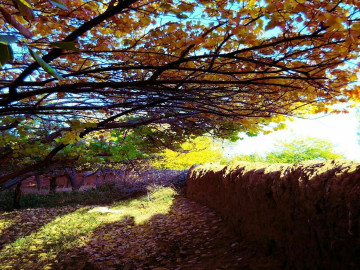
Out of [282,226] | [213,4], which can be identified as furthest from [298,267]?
[213,4]

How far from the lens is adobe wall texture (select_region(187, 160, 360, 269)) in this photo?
2209 mm

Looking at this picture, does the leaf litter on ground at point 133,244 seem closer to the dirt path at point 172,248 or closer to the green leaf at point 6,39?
the dirt path at point 172,248

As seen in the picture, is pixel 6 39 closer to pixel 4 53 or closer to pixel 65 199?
pixel 4 53

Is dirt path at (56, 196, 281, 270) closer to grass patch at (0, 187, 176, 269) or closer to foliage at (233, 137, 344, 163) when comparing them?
grass patch at (0, 187, 176, 269)

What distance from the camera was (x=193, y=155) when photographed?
16.1m

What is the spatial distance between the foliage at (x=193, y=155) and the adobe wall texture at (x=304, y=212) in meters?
10.8

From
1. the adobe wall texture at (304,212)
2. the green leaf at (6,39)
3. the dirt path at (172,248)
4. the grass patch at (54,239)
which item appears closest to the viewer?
the green leaf at (6,39)

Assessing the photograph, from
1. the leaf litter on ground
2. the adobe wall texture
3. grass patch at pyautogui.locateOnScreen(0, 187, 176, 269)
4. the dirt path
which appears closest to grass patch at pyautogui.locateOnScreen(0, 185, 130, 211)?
grass patch at pyautogui.locateOnScreen(0, 187, 176, 269)

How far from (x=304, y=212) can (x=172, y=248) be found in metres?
3.37

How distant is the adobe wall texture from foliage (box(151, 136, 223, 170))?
10.8 meters

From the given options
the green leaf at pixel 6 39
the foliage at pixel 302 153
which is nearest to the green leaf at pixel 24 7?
the green leaf at pixel 6 39

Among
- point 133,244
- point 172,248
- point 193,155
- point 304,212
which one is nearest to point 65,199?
point 193,155

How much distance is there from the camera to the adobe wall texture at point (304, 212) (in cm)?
221

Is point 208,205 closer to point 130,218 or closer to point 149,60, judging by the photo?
point 130,218
